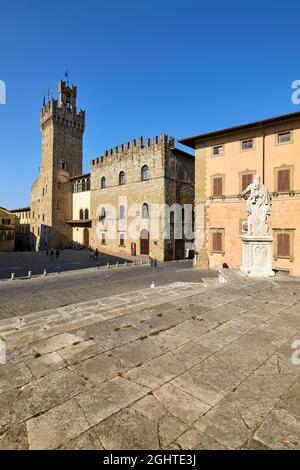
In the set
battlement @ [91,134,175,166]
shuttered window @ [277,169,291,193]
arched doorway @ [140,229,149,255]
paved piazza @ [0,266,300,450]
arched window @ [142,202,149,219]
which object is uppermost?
battlement @ [91,134,175,166]

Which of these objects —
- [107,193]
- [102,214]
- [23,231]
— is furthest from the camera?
[23,231]

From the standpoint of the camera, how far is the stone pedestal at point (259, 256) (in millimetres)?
11422

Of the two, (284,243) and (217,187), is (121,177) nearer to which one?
(217,187)

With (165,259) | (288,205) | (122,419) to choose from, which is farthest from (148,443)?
(165,259)

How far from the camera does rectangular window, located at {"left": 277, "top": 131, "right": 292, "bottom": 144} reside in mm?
17938

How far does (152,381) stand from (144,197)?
28.1m

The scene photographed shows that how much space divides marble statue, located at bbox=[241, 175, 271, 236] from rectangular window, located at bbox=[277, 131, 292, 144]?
9.10 meters

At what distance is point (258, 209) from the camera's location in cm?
1176

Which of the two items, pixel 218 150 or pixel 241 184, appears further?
pixel 218 150

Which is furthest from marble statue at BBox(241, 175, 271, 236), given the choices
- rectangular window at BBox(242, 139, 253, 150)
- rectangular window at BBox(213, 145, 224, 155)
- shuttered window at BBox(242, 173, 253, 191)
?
rectangular window at BBox(213, 145, 224, 155)

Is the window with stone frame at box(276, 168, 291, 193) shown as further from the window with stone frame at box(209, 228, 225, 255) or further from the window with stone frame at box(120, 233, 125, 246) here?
the window with stone frame at box(120, 233, 125, 246)

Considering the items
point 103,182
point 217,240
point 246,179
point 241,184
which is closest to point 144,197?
point 103,182

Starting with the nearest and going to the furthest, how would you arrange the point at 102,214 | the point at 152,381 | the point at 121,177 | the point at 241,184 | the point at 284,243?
the point at 152,381 → the point at 284,243 → the point at 241,184 → the point at 121,177 → the point at 102,214

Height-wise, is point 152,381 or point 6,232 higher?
point 6,232
